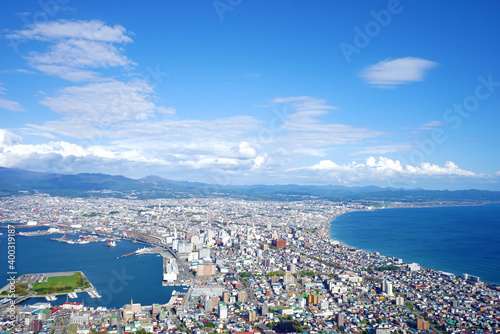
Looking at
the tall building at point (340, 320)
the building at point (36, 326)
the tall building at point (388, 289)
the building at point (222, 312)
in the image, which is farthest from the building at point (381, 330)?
the building at point (36, 326)

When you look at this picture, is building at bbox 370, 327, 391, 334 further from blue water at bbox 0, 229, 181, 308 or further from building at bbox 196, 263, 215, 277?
building at bbox 196, 263, 215, 277

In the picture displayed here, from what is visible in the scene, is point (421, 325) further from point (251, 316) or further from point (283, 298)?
point (251, 316)

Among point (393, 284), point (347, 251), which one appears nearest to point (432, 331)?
point (393, 284)

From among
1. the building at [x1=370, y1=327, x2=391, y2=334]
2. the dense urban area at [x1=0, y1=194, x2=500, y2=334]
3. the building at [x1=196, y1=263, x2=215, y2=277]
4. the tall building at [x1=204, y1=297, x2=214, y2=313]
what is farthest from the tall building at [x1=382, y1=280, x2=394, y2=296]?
the building at [x1=196, y1=263, x2=215, y2=277]

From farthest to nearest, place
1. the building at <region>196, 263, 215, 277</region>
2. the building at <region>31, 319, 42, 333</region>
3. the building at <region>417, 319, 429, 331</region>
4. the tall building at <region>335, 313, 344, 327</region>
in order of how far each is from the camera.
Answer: the building at <region>196, 263, 215, 277</region> → the tall building at <region>335, 313, 344, 327</region> → the building at <region>417, 319, 429, 331</region> → the building at <region>31, 319, 42, 333</region>

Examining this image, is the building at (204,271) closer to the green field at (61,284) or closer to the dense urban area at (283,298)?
the dense urban area at (283,298)

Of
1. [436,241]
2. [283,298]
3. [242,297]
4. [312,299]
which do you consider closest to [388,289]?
[312,299]

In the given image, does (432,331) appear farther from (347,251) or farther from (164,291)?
(347,251)

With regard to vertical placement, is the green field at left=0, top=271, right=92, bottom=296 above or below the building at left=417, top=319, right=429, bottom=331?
below
